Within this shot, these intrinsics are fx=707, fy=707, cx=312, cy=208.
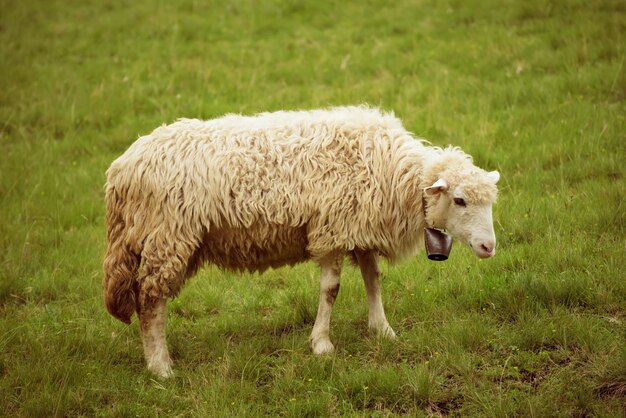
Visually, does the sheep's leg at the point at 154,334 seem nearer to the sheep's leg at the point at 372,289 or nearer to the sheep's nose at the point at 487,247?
the sheep's leg at the point at 372,289

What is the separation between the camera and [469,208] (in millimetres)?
5266

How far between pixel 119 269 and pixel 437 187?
8.15 ft

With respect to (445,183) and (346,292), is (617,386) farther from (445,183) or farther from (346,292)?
(346,292)

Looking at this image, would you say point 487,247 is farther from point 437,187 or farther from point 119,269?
point 119,269

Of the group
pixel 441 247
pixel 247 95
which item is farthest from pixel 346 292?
pixel 247 95

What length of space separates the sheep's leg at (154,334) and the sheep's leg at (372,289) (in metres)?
1.64

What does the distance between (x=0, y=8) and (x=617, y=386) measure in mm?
14383

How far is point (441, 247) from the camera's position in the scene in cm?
538

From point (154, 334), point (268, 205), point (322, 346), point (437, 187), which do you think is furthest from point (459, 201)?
point (154, 334)

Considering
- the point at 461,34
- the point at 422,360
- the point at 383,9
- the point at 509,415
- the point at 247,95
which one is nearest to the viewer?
the point at 509,415

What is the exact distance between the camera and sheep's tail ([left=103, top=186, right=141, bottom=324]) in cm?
541

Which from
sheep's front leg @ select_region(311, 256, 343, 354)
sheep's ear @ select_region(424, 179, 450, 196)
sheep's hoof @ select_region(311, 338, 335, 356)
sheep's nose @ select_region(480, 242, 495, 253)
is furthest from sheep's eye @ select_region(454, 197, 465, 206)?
sheep's hoof @ select_region(311, 338, 335, 356)

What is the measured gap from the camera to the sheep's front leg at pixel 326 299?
18.2ft

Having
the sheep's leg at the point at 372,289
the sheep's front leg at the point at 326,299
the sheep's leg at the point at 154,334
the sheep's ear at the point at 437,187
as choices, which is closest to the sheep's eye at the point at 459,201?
the sheep's ear at the point at 437,187
